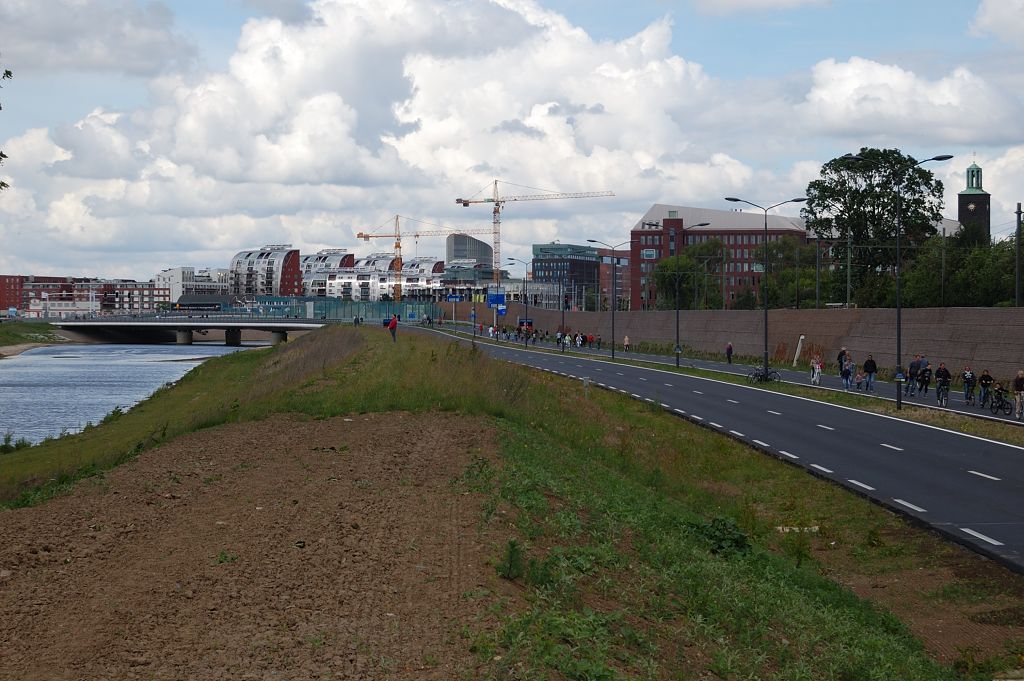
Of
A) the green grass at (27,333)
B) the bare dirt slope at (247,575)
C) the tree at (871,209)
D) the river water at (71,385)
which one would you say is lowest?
the river water at (71,385)

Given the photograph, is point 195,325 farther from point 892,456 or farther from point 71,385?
point 892,456

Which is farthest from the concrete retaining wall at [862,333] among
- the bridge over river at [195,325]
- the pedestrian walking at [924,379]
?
the bridge over river at [195,325]

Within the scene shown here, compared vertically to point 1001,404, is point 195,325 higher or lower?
higher

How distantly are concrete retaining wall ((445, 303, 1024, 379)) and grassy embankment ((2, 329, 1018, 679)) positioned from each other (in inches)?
881

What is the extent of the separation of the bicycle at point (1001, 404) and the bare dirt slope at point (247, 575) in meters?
28.8

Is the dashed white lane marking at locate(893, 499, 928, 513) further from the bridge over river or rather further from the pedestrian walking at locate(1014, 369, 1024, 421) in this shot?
the bridge over river

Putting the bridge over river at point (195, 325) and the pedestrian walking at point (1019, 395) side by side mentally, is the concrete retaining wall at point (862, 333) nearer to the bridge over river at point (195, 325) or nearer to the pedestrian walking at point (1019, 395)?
the pedestrian walking at point (1019, 395)

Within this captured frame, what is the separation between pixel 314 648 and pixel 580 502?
366 inches

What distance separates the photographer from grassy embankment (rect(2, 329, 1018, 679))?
34.2 feet

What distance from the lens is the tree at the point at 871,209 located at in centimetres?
9975

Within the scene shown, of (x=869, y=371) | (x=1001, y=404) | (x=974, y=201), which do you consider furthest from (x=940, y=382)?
(x=974, y=201)

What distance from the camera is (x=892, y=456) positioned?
29.8 meters

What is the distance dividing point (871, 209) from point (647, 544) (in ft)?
301

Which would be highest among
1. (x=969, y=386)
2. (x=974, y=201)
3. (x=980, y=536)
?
(x=974, y=201)
